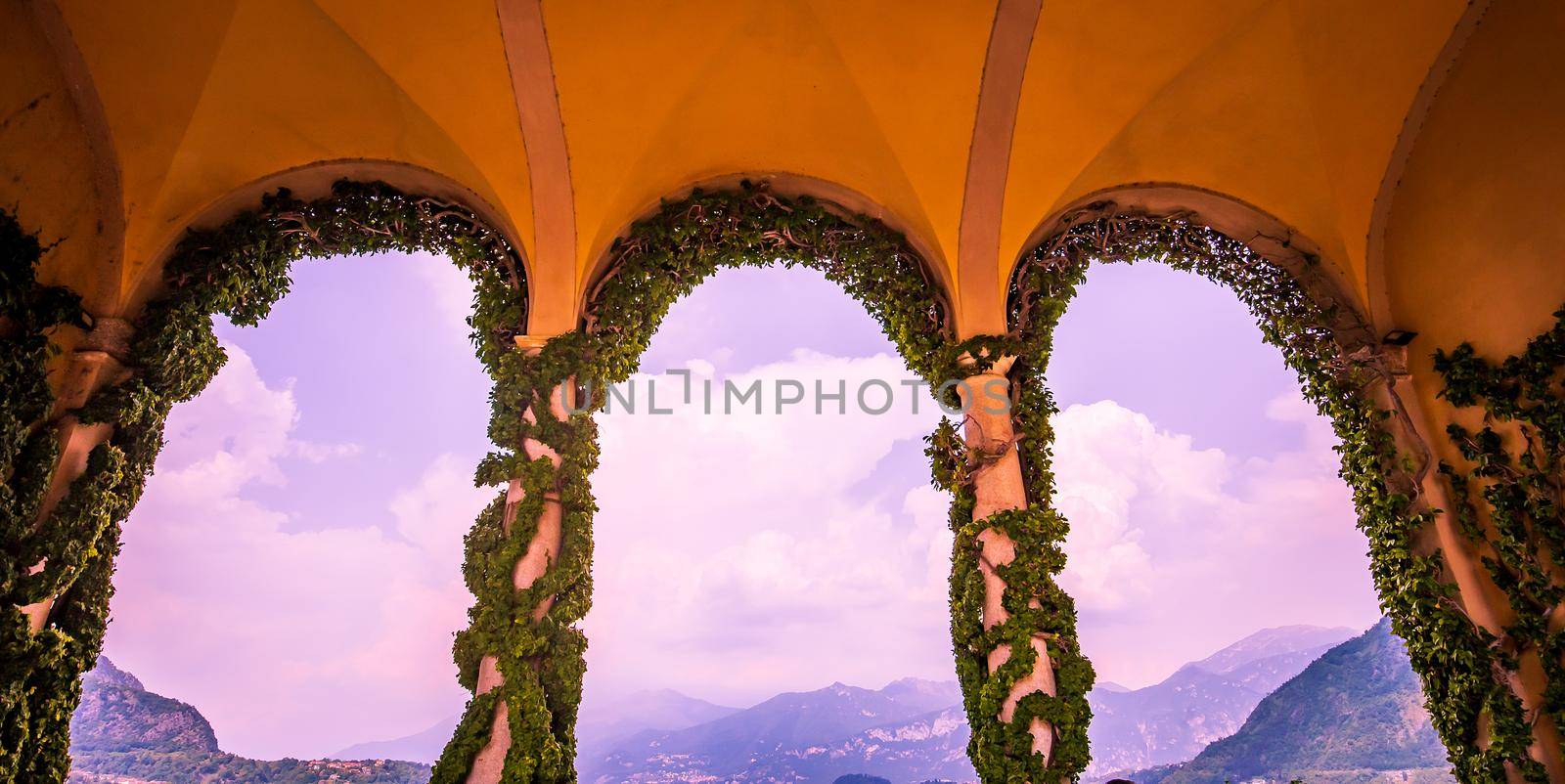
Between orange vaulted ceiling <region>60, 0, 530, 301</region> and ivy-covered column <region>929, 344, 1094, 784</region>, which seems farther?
orange vaulted ceiling <region>60, 0, 530, 301</region>

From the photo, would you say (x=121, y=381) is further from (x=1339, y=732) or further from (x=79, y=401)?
(x=1339, y=732)

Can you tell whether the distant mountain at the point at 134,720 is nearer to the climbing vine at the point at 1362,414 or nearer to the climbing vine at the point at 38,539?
the climbing vine at the point at 38,539

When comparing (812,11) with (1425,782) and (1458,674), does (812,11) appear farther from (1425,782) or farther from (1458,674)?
(1425,782)

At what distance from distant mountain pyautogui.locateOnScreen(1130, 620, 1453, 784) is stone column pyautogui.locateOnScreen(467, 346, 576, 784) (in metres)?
6.65

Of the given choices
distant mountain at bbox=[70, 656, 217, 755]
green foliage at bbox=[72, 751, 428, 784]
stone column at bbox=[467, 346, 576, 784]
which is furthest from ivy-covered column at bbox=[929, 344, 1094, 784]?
distant mountain at bbox=[70, 656, 217, 755]

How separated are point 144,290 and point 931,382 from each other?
565cm

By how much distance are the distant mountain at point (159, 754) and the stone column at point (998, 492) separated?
4.86 metres

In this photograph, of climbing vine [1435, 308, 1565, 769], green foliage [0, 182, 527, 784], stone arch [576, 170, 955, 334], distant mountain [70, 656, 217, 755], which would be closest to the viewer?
green foliage [0, 182, 527, 784]

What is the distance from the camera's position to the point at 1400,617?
539 centimetres

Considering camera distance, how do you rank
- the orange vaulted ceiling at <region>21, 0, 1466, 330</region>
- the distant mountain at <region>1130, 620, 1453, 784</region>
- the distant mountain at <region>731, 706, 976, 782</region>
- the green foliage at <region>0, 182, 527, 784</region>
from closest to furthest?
the green foliage at <region>0, 182, 527, 784</region>
the orange vaulted ceiling at <region>21, 0, 1466, 330</region>
the distant mountain at <region>1130, 620, 1453, 784</region>
the distant mountain at <region>731, 706, 976, 782</region>

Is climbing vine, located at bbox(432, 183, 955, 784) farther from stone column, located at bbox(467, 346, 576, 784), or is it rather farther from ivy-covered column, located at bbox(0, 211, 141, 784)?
ivy-covered column, located at bbox(0, 211, 141, 784)

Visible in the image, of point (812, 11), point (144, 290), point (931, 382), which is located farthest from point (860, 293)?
point (144, 290)

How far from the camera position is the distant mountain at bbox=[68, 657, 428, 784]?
6.84 metres

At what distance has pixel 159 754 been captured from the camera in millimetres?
7582
